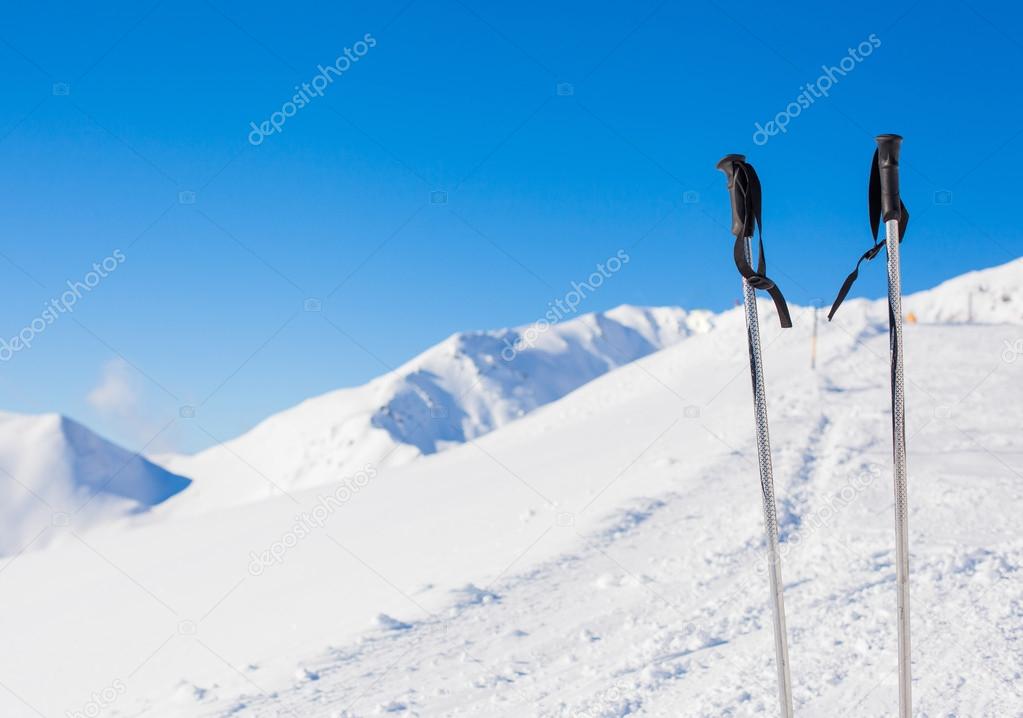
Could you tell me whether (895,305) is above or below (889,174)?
below

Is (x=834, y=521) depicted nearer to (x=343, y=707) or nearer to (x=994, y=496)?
(x=994, y=496)

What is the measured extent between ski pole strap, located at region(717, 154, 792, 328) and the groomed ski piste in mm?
3182

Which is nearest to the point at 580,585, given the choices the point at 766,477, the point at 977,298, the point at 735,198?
the point at 766,477

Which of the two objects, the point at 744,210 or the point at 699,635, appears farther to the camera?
the point at 699,635

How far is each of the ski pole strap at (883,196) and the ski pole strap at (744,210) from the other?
38 cm

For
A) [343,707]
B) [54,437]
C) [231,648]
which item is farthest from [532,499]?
[54,437]

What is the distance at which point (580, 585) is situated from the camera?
28.9 feet

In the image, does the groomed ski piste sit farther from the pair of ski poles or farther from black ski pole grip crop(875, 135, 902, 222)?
black ski pole grip crop(875, 135, 902, 222)

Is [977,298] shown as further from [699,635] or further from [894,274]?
[894,274]

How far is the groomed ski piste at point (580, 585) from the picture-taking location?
6.29 meters

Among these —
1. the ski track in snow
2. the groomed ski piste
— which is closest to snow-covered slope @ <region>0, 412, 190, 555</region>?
the groomed ski piste

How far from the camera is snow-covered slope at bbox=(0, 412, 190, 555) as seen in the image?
518ft

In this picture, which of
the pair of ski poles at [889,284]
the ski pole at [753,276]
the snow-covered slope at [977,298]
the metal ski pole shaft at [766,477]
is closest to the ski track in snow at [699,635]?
the metal ski pole shaft at [766,477]

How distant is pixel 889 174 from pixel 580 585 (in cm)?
587
